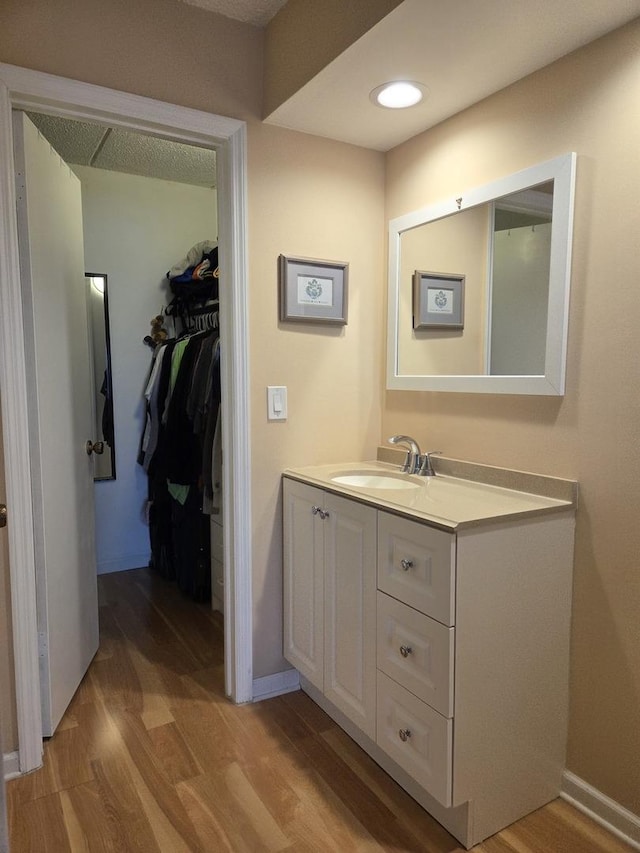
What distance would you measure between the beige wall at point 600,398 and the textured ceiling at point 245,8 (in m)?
0.83

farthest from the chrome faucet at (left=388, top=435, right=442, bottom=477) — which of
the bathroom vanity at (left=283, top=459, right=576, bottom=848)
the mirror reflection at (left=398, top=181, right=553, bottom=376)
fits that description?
the mirror reflection at (left=398, top=181, right=553, bottom=376)

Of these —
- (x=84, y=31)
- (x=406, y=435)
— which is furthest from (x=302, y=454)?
(x=84, y=31)

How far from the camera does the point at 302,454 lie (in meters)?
2.21

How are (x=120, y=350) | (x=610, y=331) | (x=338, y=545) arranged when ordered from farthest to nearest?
1. (x=120, y=350)
2. (x=338, y=545)
3. (x=610, y=331)

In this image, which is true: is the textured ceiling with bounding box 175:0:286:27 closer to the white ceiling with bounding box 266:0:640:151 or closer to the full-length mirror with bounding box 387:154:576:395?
the white ceiling with bounding box 266:0:640:151

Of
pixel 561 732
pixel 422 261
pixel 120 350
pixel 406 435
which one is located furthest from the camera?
pixel 120 350

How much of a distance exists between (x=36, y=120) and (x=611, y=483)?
271 cm

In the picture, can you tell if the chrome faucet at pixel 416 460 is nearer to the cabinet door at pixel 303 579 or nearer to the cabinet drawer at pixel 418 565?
the cabinet door at pixel 303 579

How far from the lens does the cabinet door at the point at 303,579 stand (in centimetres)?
197

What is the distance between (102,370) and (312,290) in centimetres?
170

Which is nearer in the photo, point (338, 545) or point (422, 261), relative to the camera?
point (338, 545)

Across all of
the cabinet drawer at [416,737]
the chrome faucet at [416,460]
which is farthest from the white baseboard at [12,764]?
the chrome faucet at [416,460]

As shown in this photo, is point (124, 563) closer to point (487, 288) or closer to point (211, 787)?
point (211, 787)

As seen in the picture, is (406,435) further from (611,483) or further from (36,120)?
(36,120)
